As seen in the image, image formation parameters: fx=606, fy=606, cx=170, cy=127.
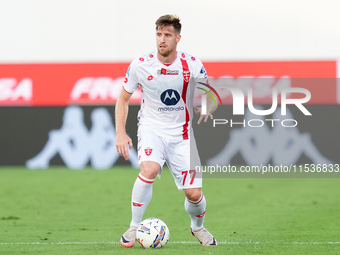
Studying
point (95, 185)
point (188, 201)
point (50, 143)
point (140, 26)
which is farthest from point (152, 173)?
point (140, 26)

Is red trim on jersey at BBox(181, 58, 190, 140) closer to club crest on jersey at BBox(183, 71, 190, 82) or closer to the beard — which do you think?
club crest on jersey at BBox(183, 71, 190, 82)

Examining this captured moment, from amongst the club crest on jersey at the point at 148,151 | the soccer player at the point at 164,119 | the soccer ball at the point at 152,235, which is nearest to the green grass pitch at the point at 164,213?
the soccer ball at the point at 152,235

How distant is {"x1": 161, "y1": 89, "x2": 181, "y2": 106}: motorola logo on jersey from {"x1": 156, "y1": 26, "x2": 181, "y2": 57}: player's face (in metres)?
0.36

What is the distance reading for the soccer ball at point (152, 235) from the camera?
5516 mm

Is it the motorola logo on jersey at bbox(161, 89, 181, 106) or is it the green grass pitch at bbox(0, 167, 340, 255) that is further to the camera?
the green grass pitch at bbox(0, 167, 340, 255)

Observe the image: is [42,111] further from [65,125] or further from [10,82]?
[10,82]

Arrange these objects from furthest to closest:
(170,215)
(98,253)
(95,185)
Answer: (95,185) → (170,215) → (98,253)

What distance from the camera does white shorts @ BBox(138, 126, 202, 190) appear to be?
565cm

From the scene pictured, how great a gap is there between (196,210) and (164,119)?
919 mm

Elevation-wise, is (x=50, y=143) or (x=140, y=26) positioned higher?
(x=140, y=26)

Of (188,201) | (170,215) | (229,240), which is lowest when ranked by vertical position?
(170,215)

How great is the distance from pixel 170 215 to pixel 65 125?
6.32 metres

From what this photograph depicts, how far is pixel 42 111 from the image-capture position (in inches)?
553

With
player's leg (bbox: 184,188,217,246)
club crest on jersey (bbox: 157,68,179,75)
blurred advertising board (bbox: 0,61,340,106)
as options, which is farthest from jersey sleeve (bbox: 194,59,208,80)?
blurred advertising board (bbox: 0,61,340,106)
